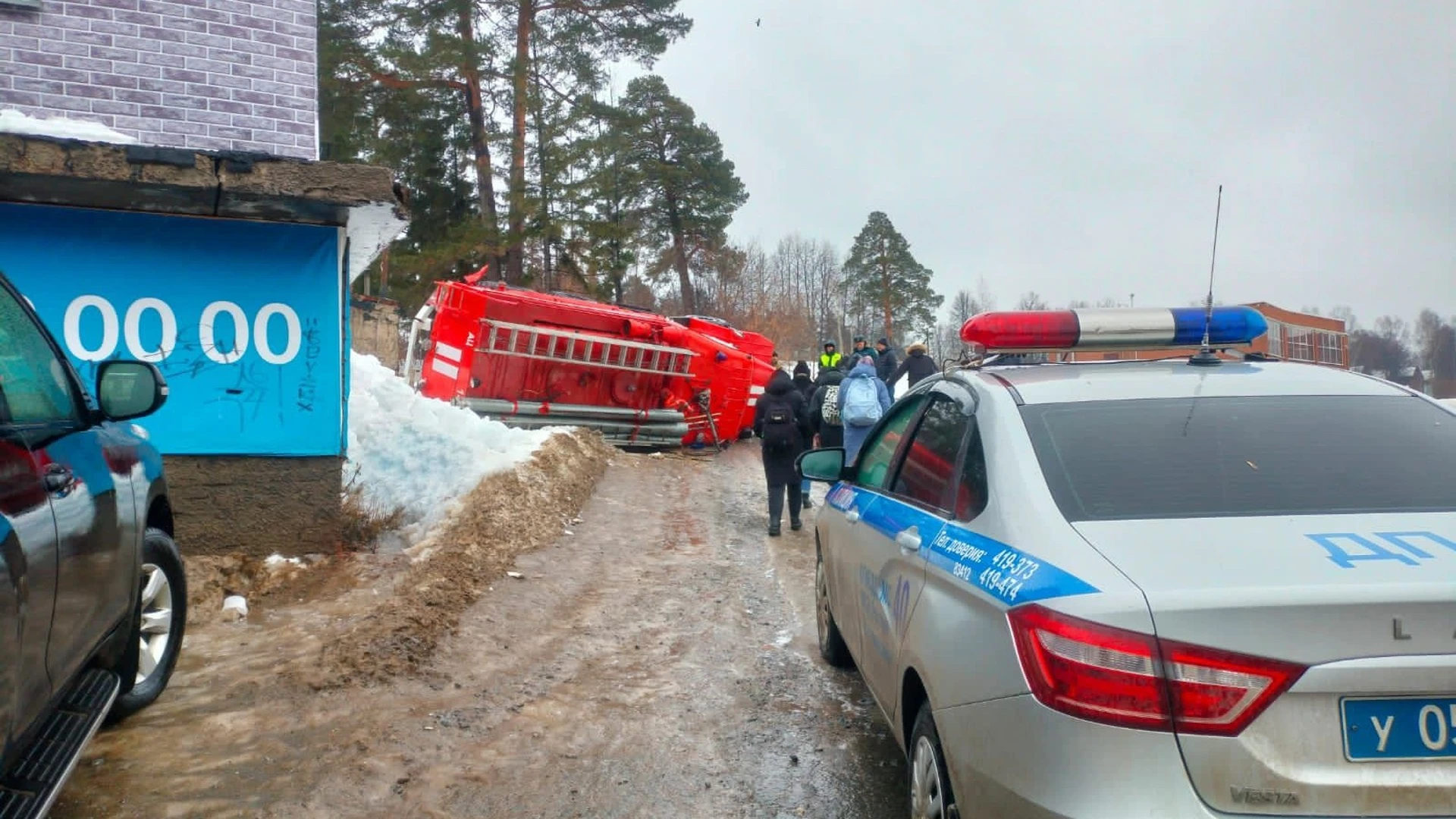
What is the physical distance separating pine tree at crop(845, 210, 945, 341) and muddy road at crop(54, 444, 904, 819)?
44.5 metres

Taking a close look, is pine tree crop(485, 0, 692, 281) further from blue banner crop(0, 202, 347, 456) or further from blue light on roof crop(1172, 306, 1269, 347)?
blue light on roof crop(1172, 306, 1269, 347)

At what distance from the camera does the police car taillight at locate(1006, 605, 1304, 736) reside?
6.82ft

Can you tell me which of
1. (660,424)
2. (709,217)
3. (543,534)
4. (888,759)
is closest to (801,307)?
(709,217)

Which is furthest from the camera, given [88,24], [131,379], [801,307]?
[801,307]

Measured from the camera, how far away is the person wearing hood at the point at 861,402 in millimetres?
9742

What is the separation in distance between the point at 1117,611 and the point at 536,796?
253 centimetres

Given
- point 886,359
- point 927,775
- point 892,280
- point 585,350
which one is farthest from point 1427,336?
point 892,280

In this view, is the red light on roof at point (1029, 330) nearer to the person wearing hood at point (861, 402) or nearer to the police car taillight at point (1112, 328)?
the police car taillight at point (1112, 328)

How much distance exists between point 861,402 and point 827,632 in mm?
4561

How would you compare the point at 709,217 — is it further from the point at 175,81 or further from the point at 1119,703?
the point at 1119,703

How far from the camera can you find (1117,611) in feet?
7.08

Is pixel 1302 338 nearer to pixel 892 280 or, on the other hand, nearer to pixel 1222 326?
pixel 1222 326

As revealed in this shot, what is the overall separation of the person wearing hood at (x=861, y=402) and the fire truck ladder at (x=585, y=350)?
4707mm

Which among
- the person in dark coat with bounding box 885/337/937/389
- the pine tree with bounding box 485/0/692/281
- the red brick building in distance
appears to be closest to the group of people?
the person in dark coat with bounding box 885/337/937/389
